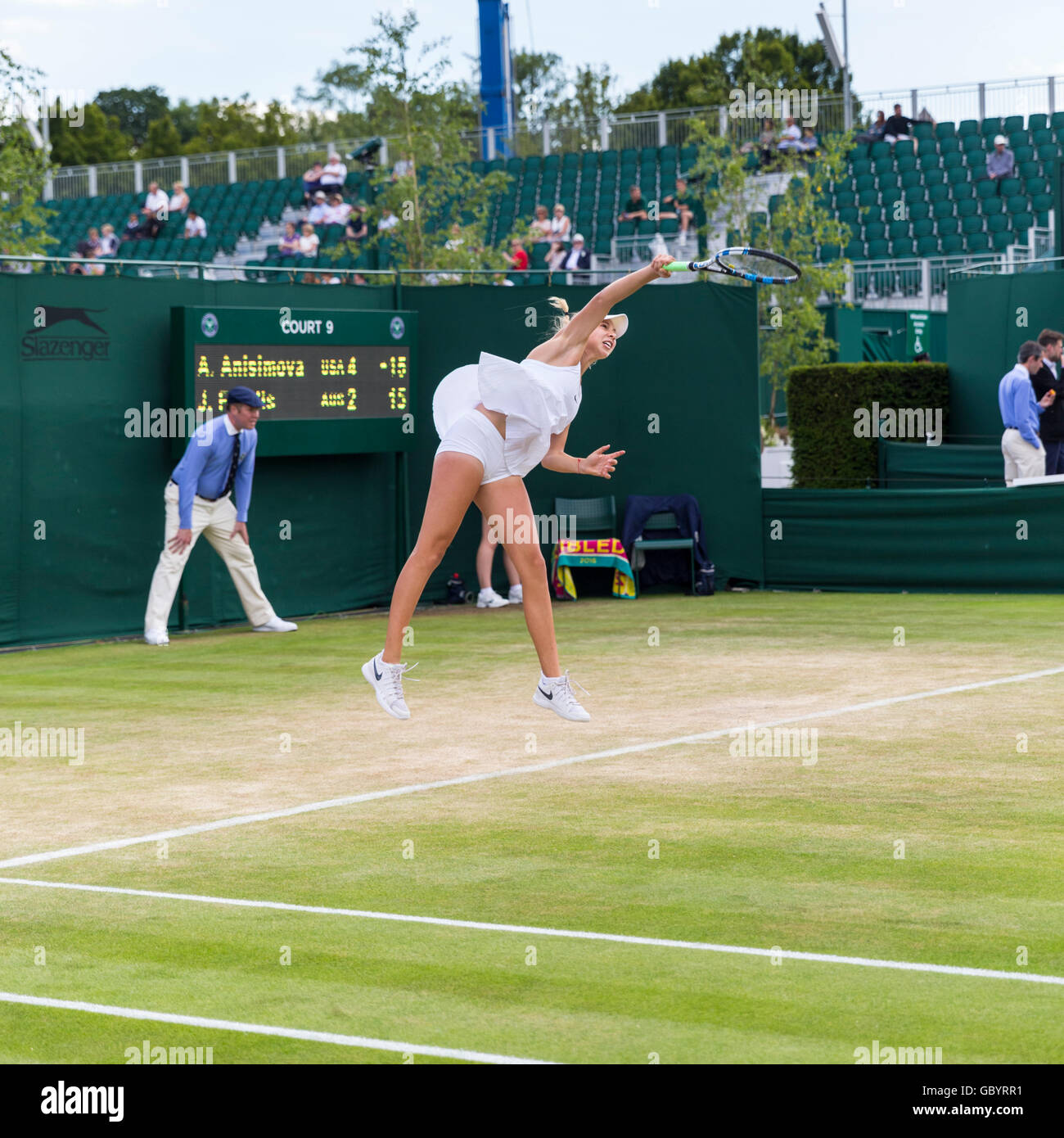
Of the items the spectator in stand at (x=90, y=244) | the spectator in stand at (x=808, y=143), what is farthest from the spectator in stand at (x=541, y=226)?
the spectator in stand at (x=90, y=244)

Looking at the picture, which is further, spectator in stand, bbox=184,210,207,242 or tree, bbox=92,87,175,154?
tree, bbox=92,87,175,154

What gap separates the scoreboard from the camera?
17203 mm

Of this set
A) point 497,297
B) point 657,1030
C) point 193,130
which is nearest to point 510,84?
point 497,297

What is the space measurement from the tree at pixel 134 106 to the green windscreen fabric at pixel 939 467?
77.6 metres

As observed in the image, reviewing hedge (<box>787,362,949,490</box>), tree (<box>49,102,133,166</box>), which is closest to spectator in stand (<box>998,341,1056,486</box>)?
hedge (<box>787,362,949,490</box>)

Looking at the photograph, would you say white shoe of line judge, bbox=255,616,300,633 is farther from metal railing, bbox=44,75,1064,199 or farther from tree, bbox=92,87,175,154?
tree, bbox=92,87,175,154

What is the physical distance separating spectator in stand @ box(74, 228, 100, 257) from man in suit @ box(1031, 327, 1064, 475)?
23.7 meters

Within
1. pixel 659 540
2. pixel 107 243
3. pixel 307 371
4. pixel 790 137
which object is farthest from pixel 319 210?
pixel 307 371

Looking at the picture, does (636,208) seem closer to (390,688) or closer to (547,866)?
(390,688)

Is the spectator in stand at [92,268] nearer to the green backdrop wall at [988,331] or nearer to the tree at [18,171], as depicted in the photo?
the tree at [18,171]

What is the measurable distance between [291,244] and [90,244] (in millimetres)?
5749

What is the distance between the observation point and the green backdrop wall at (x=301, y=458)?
1658cm

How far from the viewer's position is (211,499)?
16484 millimetres

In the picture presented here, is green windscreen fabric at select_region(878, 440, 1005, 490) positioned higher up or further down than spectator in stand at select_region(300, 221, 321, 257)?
further down
